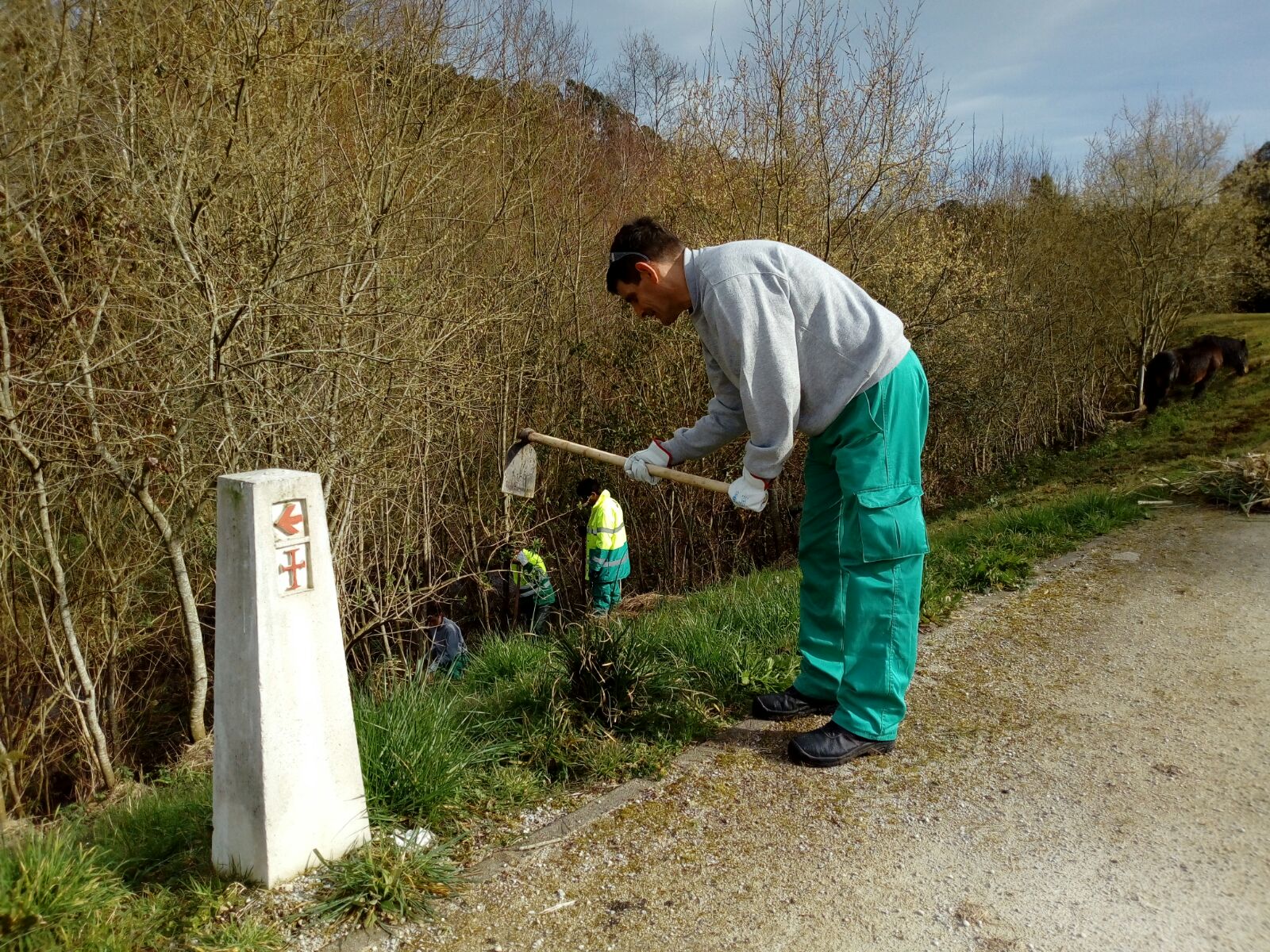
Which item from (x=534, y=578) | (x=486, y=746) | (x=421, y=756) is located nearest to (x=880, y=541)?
(x=486, y=746)

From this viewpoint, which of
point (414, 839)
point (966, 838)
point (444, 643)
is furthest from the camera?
point (444, 643)

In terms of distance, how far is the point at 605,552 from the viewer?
30.6 ft

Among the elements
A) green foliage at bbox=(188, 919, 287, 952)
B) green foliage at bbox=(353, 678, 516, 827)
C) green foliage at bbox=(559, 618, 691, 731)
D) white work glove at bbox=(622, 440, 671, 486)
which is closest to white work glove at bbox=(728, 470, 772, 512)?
white work glove at bbox=(622, 440, 671, 486)

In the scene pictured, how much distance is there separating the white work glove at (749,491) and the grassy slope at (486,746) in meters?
0.81

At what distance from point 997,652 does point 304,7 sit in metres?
6.53

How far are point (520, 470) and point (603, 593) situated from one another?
463cm

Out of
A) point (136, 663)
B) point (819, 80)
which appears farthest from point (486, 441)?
point (819, 80)

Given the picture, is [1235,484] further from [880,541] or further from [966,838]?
A: [966,838]

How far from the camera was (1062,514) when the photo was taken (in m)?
7.41

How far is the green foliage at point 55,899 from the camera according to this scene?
7.19ft

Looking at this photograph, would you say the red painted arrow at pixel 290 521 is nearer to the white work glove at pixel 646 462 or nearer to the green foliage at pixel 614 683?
the green foliage at pixel 614 683

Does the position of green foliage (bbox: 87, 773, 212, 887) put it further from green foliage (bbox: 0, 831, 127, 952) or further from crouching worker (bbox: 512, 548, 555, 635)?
crouching worker (bbox: 512, 548, 555, 635)

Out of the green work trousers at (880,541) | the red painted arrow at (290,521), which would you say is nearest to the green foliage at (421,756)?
the red painted arrow at (290,521)

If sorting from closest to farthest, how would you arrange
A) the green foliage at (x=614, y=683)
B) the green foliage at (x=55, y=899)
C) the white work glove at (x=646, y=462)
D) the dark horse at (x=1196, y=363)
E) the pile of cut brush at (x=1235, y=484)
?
1. the green foliage at (x=55, y=899)
2. the green foliage at (x=614, y=683)
3. the white work glove at (x=646, y=462)
4. the pile of cut brush at (x=1235, y=484)
5. the dark horse at (x=1196, y=363)
